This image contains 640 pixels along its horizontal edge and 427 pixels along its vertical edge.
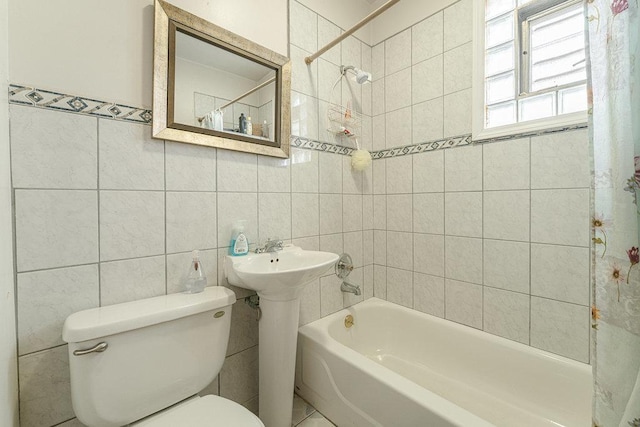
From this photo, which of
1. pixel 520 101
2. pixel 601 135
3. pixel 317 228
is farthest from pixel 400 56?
pixel 601 135

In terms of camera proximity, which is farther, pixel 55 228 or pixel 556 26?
pixel 556 26

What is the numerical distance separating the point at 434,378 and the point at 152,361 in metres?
1.49

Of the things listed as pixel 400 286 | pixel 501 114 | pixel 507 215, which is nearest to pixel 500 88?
pixel 501 114

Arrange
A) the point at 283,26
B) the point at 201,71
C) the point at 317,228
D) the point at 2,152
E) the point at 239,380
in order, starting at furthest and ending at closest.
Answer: the point at 317,228
the point at 283,26
the point at 239,380
the point at 201,71
the point at 2,152

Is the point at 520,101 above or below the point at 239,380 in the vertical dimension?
above

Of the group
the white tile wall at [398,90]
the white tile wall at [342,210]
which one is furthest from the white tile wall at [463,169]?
the white tile wall at [398,90]

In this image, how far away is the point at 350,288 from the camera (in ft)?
5.77

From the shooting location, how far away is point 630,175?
0.51 m

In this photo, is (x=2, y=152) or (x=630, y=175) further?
(x=2, y=152)

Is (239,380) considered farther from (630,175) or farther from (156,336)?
(630,175)

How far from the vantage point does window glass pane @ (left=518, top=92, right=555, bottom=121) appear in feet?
4.27

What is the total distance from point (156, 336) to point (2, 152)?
2.27 feet

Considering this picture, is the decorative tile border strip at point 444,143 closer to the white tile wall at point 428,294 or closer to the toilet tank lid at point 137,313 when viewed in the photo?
the white tile wall at point 428,294

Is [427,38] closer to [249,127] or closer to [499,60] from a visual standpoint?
[499,60]
